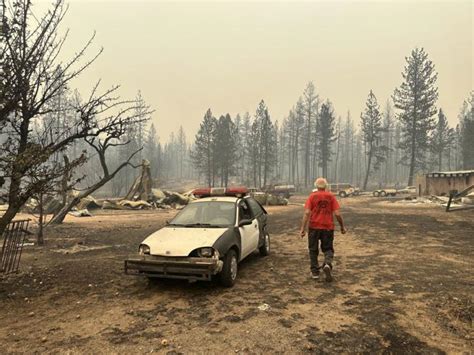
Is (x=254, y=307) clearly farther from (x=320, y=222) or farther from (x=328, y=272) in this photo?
(x=320, y=222)

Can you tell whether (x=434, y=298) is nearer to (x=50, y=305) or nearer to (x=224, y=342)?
(x=224, y=342)

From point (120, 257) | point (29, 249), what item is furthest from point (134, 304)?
point (29, 249)

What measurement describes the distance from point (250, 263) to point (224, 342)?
410 centimetres

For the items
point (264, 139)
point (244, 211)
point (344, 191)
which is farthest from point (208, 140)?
point (244, 211)

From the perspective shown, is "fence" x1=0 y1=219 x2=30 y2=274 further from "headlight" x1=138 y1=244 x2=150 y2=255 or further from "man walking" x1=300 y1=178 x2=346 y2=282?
"man walking" x1=300 y1=178 x2=346 y2=282

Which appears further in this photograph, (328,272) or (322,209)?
(322,209)

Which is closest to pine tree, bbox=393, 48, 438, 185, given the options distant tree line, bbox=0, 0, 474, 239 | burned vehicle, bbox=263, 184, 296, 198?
distant tree line, bbox=0, 0, 474, 239

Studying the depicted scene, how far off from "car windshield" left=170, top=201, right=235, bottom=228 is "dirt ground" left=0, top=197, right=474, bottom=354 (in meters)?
1.15

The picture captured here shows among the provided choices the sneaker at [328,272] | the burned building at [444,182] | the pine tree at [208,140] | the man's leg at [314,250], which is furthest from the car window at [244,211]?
the pine tree at [208,140]

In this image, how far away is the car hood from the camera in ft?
19.6

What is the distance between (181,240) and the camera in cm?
624

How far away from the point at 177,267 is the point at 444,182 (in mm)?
33014

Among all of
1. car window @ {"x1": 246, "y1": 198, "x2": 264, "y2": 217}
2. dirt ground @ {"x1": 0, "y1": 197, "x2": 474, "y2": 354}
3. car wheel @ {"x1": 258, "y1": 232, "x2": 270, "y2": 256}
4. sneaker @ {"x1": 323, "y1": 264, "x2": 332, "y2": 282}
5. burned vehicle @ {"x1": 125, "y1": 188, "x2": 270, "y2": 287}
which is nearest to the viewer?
dirt ground @ {"x1": 0, "y1": 197, "x2": 474, "y2": 354}

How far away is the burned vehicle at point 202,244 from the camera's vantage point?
583 centimetres
